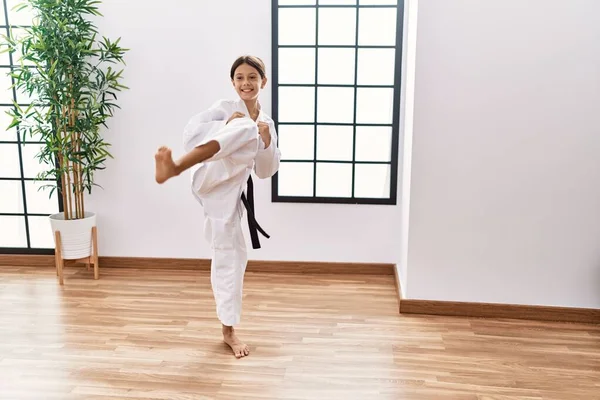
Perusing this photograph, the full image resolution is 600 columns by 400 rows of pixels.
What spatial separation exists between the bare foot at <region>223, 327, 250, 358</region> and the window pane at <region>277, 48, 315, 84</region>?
1867 millimetres

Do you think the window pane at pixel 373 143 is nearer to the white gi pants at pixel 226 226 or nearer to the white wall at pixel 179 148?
the white wall at pixel 179 148

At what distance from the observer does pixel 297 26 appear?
3869 mm

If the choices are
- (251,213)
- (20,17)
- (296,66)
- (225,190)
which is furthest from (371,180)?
(20,17)

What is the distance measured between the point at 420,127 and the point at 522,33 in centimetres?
70

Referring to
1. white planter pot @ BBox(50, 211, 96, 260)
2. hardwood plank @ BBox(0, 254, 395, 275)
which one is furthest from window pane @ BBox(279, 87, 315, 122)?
white planter pot @ BBox(50, 211, 96, 260)

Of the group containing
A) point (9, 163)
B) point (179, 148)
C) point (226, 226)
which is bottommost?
point (226, 226)

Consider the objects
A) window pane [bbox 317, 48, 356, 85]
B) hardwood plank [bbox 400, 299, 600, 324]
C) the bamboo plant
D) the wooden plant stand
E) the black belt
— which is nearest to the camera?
the black belt

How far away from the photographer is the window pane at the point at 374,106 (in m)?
3.92

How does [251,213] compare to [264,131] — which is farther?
[251,213]

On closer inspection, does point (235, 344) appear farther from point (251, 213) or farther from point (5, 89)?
point (5, 89)

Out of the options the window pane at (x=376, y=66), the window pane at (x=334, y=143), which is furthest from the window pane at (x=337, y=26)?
the window pane at (x=334, y=143)

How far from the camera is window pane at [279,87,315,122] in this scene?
3955 millimetres

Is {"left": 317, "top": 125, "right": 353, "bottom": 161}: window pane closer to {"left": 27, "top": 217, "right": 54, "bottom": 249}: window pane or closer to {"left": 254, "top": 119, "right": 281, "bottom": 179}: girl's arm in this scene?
{"left": 254, "top": 119, "right": 281, "bottom": 179}: girl's arm

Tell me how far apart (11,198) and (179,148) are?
1404 mm
